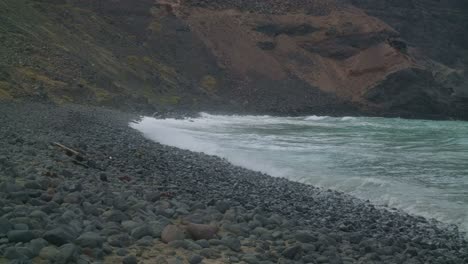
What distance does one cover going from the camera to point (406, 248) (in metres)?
7.46

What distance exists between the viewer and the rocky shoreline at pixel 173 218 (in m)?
5.30

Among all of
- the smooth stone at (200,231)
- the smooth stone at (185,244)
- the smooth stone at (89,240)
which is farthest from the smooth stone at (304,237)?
the smooth stone at (89,240)

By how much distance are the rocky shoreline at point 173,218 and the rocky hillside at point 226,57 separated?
18.5 meters

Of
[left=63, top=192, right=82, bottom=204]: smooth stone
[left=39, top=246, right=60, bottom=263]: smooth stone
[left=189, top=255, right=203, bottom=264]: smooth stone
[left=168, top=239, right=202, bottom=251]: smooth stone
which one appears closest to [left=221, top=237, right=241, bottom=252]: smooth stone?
[left=168, top=239, right=202, bottom=251]: smooth stone

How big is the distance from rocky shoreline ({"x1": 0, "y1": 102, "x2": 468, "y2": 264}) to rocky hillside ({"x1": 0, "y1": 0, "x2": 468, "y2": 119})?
60.6 feet

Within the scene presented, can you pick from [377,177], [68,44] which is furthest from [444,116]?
[377,177]

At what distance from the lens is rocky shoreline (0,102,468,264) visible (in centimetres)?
530

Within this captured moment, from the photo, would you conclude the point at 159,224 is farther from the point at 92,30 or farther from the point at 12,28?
the point at 92,30

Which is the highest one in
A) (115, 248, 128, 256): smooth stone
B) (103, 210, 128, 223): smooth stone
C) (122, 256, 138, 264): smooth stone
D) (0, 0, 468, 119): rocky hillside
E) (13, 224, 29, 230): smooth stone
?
(0, 0, 468, 119): rocky hillside

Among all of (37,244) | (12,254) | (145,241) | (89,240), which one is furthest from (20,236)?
(145,241)

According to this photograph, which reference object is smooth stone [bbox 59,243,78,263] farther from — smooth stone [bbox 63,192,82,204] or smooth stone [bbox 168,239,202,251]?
smooth stone [bbox 63,192,82,204]

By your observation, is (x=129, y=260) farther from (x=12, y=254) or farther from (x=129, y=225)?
(x=12, y=254)

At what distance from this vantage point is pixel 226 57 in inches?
2136

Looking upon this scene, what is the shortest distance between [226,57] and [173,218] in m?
48.0
